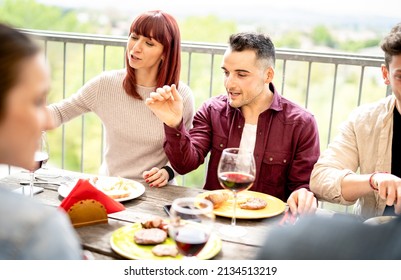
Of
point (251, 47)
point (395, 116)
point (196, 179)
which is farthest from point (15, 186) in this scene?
point (196, 179)

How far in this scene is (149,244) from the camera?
4.58ft

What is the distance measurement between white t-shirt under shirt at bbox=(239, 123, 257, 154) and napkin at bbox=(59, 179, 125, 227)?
101 cm

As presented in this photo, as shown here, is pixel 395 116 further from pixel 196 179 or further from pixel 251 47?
pixel 196 179

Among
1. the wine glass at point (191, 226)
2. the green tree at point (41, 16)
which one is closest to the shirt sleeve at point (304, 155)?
the wine glass at point (191, 226)

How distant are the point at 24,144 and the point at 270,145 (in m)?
1.56

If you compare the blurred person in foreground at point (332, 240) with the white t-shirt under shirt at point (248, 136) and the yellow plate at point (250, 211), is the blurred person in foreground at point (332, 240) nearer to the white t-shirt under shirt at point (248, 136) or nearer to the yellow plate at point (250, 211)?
the yellow plate at point (250, 211)

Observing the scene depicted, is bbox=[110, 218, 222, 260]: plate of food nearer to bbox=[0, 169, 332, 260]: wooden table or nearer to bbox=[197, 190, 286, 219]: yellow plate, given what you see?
bbox=[0, 169, 332, 260]: wooden table

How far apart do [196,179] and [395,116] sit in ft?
38.8

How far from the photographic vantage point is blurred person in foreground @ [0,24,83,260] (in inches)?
32.9

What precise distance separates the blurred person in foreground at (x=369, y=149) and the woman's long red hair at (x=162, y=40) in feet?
3.07

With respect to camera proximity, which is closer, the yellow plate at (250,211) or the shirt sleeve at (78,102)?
the yellow plate at (250,211)

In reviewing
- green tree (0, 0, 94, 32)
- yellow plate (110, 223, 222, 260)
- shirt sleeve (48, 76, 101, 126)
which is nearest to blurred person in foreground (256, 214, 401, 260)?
yellow plate (110, 223, 222, 260)

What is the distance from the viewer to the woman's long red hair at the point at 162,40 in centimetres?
257
